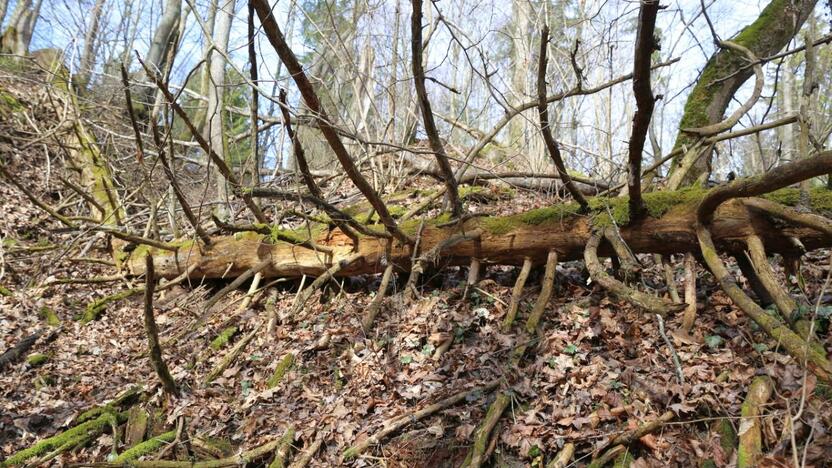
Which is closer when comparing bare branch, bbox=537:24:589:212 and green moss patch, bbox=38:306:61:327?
bare branch, bbox=537:24:589:212

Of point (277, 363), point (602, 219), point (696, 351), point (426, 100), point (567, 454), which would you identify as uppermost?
point (426, 100)

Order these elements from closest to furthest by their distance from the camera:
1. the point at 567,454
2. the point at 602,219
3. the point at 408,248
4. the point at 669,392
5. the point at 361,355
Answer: the point at 567,454 < the point at 669,392 < the point at 602,219 < the point at 361,355 < the point at 408,248

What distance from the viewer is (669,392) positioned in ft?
10.5

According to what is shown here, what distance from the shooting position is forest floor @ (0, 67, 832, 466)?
310 centimetres

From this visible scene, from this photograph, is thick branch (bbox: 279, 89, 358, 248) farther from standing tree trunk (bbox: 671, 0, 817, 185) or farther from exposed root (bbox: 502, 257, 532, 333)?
standing tree trunk (bbox: 671, 0, 817, 185)

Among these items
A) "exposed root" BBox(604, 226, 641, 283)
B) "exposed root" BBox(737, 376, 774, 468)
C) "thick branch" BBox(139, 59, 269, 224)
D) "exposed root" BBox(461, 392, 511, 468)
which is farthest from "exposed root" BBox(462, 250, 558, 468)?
"thick branch" BBox(139, 59, 269, 224)

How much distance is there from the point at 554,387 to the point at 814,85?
363 cm

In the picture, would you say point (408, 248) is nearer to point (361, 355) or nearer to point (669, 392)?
point (361, 355)

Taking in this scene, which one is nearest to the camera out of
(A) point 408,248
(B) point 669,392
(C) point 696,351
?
(B) point 669,392

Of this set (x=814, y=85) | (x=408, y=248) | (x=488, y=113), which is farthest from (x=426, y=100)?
(x=488, y=113)

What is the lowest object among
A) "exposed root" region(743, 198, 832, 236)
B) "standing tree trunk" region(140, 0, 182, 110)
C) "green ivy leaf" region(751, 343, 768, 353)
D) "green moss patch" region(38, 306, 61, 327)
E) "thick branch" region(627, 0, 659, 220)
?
"green moss patch" region(38, 306, 61, 327)

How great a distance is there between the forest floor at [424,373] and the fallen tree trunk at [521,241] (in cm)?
38

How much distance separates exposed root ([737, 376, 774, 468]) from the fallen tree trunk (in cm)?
113

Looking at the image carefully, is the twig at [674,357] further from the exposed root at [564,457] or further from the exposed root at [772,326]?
the exposed root at [564,457]
